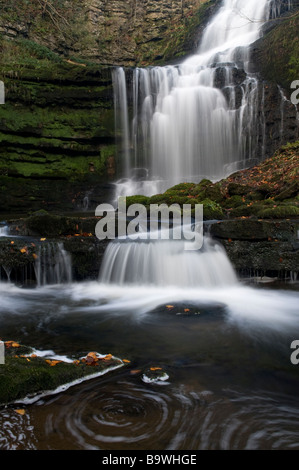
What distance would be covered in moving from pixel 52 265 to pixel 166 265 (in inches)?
91.2

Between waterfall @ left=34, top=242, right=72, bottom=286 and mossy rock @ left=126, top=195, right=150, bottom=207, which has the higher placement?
mossy rock @ left=126, top=195, right=150, bottom=207

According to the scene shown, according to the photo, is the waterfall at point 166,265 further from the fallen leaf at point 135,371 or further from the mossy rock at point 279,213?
the fallen leaf at point 135,371

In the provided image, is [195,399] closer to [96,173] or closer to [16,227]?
[16,227]

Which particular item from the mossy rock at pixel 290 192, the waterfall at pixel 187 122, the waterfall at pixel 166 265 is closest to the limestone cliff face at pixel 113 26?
the waterfall at pixel 187 122

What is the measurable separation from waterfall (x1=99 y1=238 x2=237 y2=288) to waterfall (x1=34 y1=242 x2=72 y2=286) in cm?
74

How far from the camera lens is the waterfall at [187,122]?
16.7m

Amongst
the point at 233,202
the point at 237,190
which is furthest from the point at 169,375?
the point at 237,190

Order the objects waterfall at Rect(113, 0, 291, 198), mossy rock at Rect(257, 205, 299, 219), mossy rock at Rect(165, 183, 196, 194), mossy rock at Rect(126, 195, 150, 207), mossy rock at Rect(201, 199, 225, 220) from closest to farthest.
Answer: mossy rock at Rect(257, 205, 299, 219)
mossy rock at Rect(201, 199, 225, 220)
mossy rock at Rect(126, 195, 150, 207)
mossy rock at Rect(165, 183, 196, 194)
waterfall at Rect(113, 0, 291, 198)

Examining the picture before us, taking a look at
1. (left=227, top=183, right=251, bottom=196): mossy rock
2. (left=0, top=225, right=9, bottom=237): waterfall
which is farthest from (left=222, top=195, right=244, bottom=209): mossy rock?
(left=0, top=225, right=9, bottom=237): waterfall

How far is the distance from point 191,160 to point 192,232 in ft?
35.2

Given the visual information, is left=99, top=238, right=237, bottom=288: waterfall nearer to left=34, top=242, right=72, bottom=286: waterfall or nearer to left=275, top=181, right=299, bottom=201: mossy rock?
left=34, top=242, right=72, bottom=286: waterfall

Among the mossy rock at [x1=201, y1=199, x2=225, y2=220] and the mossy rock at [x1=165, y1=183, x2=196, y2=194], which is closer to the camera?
the mossy rock at [x1=201, y1=199, x2=225, y2=220]

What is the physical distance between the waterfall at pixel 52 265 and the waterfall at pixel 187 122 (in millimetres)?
9398

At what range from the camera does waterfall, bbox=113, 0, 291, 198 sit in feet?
54.7
